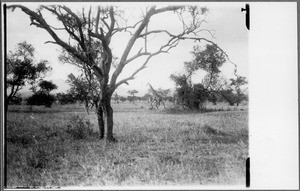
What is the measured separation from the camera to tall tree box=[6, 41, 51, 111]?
626 cm

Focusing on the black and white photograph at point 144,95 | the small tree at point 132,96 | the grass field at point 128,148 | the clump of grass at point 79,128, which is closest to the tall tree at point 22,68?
the black and white photograph at point 144,95

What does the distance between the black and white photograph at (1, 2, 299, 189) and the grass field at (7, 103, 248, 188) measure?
0.5 inches

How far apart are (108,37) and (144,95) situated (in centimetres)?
91

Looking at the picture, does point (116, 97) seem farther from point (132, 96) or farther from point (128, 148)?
point (128, 148)

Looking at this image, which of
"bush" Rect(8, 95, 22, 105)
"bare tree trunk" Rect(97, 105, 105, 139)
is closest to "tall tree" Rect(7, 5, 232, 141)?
"bare tree trunk" Rect(97, 105, 105, 139)

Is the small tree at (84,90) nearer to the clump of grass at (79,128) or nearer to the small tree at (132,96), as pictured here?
the clump of grass at (79,128)

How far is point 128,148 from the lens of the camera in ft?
21.3

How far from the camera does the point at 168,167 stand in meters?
6.30

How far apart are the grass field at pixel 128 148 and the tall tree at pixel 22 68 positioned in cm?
29

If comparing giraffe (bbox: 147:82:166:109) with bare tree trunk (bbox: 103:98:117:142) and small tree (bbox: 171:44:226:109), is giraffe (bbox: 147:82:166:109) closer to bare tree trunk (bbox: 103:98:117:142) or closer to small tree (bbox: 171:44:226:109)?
small tree (bbox: 171:44:226:109)

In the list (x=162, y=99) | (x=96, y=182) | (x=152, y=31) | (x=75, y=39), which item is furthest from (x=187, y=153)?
(x=75, y=39)

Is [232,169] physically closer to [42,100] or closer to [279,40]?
[279,40]

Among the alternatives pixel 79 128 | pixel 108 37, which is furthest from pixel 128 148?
pixel 108 37

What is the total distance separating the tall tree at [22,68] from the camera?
20.5 ft
